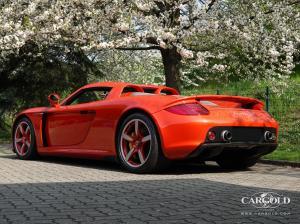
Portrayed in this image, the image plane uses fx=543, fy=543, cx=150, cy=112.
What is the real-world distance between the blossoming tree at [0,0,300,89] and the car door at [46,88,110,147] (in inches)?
111

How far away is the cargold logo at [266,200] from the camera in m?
4.95

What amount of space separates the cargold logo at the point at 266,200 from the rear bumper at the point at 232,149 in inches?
68.9

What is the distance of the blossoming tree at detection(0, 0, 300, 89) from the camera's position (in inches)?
461

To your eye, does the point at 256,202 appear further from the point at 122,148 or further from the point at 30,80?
the point at 30,80

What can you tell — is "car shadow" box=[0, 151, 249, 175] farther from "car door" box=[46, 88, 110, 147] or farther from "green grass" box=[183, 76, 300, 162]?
"green grass" box=[183, 76, 300, 162]

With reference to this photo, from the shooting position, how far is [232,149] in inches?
299

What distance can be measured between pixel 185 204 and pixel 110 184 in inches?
63.3

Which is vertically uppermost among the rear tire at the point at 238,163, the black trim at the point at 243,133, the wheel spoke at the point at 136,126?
the wheel spoke at the point at 136,126

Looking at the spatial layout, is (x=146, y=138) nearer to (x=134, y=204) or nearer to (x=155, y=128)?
(x=155, y=128)

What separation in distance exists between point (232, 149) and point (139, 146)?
1306mm

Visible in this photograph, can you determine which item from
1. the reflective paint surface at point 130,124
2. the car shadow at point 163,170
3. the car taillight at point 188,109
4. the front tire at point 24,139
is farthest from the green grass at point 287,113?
the front tire at point 24,139

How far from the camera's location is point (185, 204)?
494cm

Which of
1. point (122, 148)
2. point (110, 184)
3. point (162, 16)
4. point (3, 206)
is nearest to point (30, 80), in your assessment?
point (162, 16)

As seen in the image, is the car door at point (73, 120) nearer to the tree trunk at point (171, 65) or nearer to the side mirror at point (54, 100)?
the side mirror at point (54, 100)
